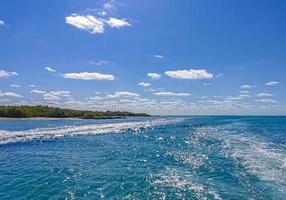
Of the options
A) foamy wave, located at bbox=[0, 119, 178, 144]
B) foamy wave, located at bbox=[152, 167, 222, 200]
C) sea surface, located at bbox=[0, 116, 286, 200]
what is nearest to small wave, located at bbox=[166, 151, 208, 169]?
sea surface, located at bbox=[0, 116, 286, 200]

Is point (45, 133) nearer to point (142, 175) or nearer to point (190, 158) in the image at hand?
point (190, 158)

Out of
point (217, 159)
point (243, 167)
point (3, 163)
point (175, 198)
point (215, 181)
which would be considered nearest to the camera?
point (175, 198)

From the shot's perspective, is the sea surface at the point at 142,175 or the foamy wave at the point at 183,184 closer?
the foamy wave at the point at 183,184

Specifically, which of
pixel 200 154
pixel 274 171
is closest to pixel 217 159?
pixel 200 154

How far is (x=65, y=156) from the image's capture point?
2873cm

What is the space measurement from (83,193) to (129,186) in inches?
106

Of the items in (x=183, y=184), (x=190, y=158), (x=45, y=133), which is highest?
(x=45, y=133)

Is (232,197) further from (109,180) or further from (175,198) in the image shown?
(109,180)

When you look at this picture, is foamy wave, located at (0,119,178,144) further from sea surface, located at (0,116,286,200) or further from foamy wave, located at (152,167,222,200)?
foamy wave, located at (152,167,222,200)

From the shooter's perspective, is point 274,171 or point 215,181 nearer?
point 215,181

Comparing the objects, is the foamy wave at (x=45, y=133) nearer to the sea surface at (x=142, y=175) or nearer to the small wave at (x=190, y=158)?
the sea surface at (x=142, y=175)

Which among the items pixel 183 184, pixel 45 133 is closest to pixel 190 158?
pixel 183 184

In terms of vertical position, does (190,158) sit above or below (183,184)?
above

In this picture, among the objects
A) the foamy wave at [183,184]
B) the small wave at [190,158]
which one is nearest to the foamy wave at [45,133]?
the small wave at [190,158]
